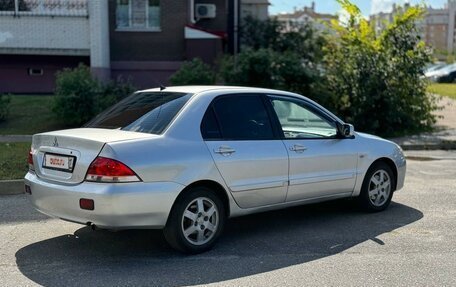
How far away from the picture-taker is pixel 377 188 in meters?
7.00

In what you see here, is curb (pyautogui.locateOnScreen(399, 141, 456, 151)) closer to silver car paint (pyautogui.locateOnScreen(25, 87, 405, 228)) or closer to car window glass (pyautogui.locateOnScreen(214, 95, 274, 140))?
silver car paint (pyautogui.locateOnScreen(25, 87, 405, 228))

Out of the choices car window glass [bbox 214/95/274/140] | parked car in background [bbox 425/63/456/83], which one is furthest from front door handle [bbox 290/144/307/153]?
parked car in background [bbox 425/63/456/83]

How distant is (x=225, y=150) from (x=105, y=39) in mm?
13479

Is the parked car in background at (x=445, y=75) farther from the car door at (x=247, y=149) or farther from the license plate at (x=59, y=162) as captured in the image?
the license plate at (x=59, y=162)

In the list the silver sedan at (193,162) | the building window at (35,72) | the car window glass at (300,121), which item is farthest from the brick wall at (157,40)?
the silver sedan at (193,162)

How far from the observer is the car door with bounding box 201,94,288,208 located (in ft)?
17.9

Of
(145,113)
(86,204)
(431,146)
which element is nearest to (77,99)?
(145,113)

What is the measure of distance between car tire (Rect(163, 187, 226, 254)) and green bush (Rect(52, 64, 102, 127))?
26.6 feet

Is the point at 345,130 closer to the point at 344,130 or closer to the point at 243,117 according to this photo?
the point at 344,130

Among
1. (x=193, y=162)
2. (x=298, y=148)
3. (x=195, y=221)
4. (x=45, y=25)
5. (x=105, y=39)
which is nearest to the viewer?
(x=193, y=162)

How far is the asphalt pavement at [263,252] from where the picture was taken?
187 inches

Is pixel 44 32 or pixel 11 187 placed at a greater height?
pixel 44 32

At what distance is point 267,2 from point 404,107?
9428 mm

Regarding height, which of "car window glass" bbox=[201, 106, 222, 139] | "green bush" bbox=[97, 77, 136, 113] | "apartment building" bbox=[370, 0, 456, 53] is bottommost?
"green bush" bbox=[97, 77, 136, 113]
